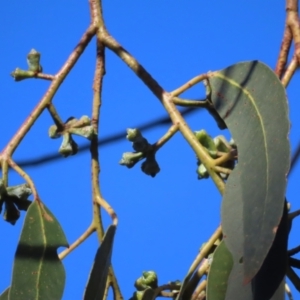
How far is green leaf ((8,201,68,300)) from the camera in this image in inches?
40.7

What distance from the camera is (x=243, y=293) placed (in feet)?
2.92

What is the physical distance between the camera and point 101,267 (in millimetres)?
974

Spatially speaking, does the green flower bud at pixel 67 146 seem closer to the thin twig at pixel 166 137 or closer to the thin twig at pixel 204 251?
the thin twig at pixel 166 137

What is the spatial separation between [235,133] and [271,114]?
0.05 metres

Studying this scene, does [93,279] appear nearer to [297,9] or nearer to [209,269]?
[209,269]

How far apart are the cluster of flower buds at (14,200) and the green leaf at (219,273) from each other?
269 millimetres

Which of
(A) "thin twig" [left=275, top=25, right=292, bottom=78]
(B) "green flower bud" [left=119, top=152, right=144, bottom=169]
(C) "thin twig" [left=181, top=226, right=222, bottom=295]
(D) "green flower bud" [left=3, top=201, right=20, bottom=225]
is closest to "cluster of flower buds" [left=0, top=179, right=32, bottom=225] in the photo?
(D) "green flower bud" [left=3, top=201, right=20, bottom=225]

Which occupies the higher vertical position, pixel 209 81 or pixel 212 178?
pixel 209 81

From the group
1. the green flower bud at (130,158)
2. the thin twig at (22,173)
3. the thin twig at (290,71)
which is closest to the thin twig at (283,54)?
the thin twig at (290,71)

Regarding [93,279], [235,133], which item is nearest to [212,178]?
[235,133]

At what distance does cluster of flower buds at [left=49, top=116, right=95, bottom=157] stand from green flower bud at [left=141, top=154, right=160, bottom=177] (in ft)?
0.24

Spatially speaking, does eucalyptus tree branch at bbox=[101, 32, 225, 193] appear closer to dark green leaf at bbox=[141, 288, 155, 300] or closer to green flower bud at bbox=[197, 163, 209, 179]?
green flower bud at bbox=[197, 163, 209, 179]

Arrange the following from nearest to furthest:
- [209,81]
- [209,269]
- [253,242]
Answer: [253,242] → [209,269] → [209,81]

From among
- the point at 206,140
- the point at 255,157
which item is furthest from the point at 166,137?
the point at 255,157
